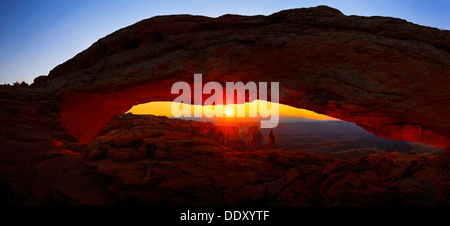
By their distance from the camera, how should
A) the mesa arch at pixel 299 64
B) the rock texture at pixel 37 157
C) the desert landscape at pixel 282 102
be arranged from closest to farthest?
the rock texture at pixel 37 157 → the desert landscape at pixel 282 102 → the mesa arch at pixel 299 64

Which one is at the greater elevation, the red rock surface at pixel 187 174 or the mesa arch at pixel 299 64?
the mesa arch at pixel 299 64

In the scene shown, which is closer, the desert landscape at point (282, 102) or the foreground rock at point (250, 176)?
the foreground rock at point (250, 176)

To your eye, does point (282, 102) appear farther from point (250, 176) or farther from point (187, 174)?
point (187, 174)

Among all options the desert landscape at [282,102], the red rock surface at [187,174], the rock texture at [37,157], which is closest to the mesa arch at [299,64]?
the desert landscape at [282,102]

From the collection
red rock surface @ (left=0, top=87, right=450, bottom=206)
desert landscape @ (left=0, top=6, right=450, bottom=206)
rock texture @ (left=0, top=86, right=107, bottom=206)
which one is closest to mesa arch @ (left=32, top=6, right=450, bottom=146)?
desert landscape @ (left=0, top=6, right=450, bottom=206)

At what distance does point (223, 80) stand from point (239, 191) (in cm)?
475

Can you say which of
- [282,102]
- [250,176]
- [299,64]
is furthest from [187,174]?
[299,64]

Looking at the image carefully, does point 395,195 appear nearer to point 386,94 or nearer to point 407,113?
point 407,113

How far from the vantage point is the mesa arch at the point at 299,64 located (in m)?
6.38

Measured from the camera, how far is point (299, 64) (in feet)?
24.9

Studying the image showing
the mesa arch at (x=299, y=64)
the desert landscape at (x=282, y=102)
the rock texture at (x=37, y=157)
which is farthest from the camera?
the mesa arch at (x=299, y=64)

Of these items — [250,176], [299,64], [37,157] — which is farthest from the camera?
[299,64]

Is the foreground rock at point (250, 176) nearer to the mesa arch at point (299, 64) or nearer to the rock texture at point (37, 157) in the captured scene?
the rock texture at point (37, 157)

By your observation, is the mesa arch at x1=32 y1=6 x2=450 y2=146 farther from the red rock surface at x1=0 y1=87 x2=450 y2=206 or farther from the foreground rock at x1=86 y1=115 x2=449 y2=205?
the red rock surface at x1=0 y1=87 x2=450 y2=206
